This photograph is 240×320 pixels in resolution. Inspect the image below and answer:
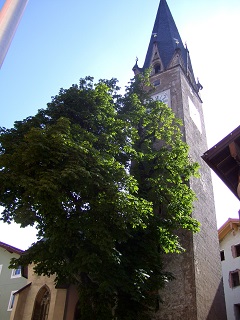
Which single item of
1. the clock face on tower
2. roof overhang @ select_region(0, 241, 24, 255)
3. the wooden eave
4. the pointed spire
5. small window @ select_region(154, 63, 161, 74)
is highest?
the pointed spire

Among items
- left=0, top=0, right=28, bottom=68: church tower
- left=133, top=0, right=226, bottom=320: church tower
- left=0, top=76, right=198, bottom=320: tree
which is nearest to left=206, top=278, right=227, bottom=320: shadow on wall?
left=133, top=0, right=226, bottom=320: church tower

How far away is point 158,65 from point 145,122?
13.2 meters

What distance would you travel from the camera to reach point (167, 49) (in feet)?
100

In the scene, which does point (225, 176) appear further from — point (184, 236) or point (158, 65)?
point (158, 65)

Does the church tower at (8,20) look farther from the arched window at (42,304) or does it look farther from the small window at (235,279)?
the small window at (235,279)

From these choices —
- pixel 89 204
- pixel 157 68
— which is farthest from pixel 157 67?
pixel 89 204

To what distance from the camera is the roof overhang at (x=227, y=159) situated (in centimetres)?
888

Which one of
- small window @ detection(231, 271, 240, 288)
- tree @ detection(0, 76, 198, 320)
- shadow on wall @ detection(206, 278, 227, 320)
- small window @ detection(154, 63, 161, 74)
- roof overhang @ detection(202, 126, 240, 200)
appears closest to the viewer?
roof overhang @ detection(202, 126, 240, 200)

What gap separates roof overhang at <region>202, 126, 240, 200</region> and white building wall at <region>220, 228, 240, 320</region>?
15.8m

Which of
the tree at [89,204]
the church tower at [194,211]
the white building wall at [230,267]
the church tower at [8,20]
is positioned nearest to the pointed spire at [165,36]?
the church tower at [194,211]

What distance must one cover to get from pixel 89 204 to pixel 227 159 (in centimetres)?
471

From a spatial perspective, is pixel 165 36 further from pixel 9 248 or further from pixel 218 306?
pixel 218 306

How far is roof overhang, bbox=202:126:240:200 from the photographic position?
29.1 ft

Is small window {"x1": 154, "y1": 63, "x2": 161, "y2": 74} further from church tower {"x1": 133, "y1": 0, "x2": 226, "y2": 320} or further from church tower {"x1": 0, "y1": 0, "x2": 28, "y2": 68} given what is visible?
church tower {"x1": 0, "y1": 0, "x2": 28, "y2": 68}
